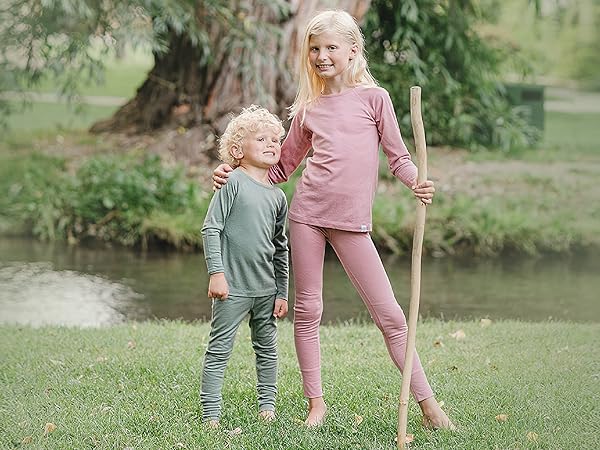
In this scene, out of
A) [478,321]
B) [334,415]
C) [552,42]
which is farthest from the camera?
[552,42]

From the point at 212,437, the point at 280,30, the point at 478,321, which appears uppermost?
the point at 280,30

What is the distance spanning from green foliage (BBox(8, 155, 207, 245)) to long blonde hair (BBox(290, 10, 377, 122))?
5005 millimetres

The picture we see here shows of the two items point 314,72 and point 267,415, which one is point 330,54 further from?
point 267,415

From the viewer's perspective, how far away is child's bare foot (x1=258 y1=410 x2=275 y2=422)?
3.95 m

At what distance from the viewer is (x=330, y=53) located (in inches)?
148

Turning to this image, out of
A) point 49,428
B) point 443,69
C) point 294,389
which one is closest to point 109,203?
point 443,69

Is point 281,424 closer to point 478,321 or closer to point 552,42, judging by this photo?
point 478,321

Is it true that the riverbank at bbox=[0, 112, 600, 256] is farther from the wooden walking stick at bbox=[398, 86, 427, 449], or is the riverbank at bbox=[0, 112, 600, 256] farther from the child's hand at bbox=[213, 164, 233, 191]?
the wooden walking stick at bbox=[398, 86, 427, 449]

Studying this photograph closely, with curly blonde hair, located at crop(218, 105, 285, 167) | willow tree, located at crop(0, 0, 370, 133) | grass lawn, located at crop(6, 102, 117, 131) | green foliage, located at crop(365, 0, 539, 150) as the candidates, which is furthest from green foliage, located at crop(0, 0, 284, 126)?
grass lawn, located at crop(6, 102, 117, 131)

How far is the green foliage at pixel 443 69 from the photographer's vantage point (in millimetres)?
10992

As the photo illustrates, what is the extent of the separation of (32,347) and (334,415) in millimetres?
1864

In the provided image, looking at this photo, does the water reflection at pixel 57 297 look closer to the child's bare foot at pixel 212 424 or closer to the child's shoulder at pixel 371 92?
the child's bare foot at pixel 212 424

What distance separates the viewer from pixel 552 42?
967 inches

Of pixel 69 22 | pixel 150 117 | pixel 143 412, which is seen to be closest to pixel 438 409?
pixel 143 412
